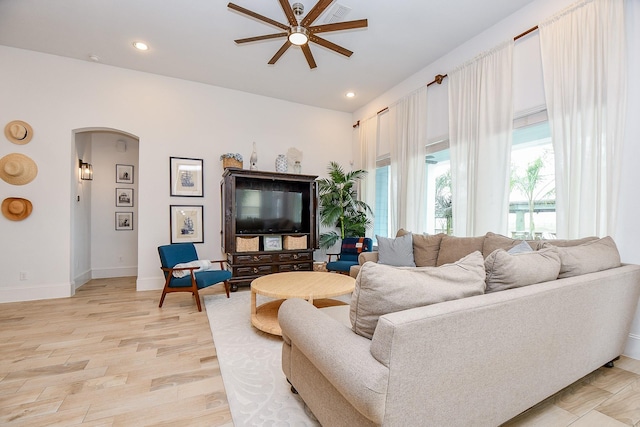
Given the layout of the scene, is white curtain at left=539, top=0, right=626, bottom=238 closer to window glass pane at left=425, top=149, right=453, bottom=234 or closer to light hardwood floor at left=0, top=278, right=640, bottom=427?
light hardwood floor at left=0, top=278, right=640, bottom=427

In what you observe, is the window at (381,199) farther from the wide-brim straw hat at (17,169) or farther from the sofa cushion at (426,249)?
the wide-brim straw hat at (17,169)

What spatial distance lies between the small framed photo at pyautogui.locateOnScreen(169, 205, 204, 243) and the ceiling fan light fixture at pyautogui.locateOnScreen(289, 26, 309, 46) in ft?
10.2

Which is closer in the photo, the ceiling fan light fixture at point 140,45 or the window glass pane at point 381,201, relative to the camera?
the ceiling fan light fixture at point 140,45

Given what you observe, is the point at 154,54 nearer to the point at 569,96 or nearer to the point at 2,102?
the point at 2,102

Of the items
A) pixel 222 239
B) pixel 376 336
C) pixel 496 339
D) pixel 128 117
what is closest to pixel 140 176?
pixel 128 117

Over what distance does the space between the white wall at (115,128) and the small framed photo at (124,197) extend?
1165mm

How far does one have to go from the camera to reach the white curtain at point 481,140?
10.4 feet

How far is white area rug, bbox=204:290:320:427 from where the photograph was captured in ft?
5.32

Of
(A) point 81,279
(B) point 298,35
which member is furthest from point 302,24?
(A) point 81,279

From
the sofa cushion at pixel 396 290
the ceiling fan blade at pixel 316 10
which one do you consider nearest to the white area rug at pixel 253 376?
the sofa cushion at pixel 396 290

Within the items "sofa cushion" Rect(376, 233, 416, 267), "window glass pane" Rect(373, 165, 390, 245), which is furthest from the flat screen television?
"sofa cushion" Rect(376, 233, 416, 267)

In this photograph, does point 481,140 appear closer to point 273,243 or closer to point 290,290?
point 290,290

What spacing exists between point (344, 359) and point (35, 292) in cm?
495

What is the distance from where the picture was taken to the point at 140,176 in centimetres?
444
